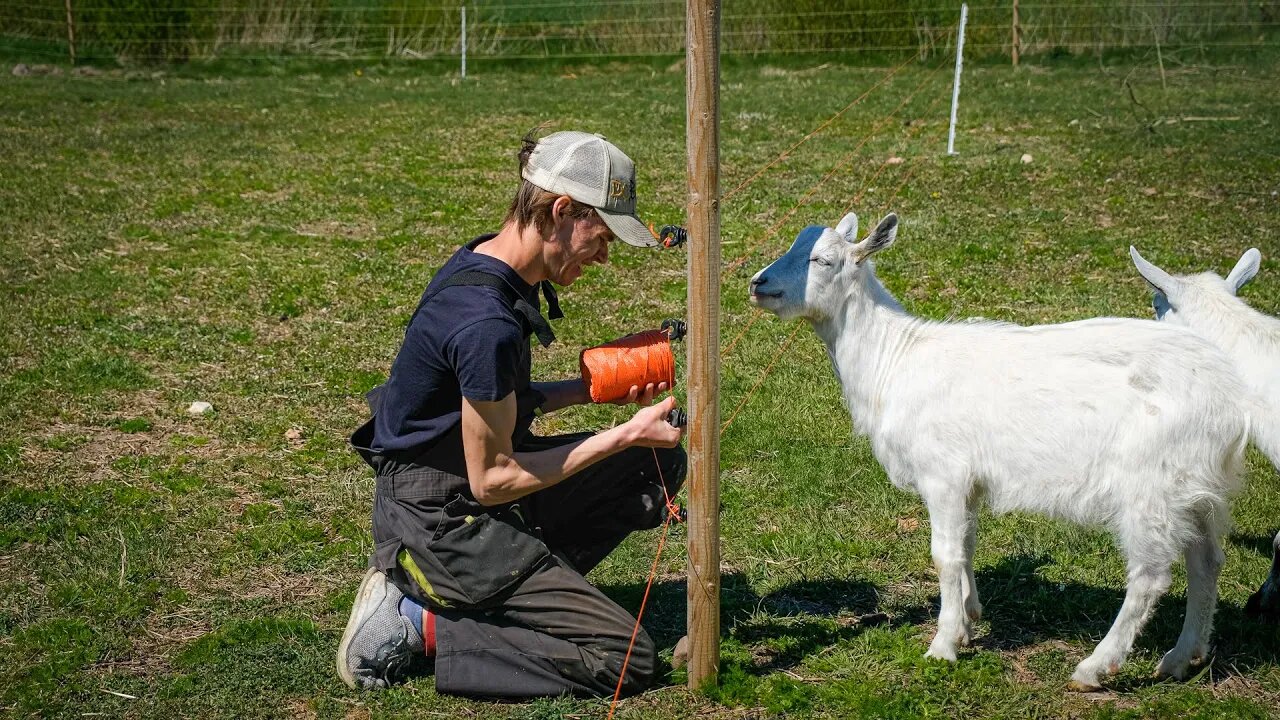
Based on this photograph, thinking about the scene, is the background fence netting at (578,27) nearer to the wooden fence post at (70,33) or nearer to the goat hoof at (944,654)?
the wooden fence post at (70,33)

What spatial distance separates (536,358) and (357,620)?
11.5 ft

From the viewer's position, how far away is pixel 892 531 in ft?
17.8

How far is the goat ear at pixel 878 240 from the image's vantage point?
453cm

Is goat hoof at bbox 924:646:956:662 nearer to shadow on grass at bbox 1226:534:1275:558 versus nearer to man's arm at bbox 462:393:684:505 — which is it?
man's arm at bbox 462:393:684:505

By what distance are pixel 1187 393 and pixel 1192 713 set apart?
3.62 feet

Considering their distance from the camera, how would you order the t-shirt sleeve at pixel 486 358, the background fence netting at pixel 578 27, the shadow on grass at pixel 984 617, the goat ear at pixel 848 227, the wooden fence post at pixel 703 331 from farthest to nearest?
1. the background fence netting at pixel 578 27
2. the goat ear at pixel 848 227
3. the shadow on grass at pixel 984 617
4. the t-shirt sleeve at pixel 486 358
5. the wooden fence post at pixel 703 331

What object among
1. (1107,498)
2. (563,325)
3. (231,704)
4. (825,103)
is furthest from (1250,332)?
(825,103)

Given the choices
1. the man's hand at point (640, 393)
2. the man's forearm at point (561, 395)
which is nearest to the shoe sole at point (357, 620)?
the man's forearm at point (561, 395)

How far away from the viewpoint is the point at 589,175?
3.92 meters

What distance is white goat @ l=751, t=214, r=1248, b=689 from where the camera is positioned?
399cm

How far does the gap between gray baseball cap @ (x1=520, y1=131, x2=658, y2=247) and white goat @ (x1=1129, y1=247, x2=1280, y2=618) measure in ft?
6.74

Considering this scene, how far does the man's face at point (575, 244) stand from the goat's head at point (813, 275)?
2.62ft

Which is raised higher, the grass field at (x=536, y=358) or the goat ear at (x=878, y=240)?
the goat ear at (x=878, y=240)

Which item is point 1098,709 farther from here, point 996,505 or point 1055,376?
point 1055,376
